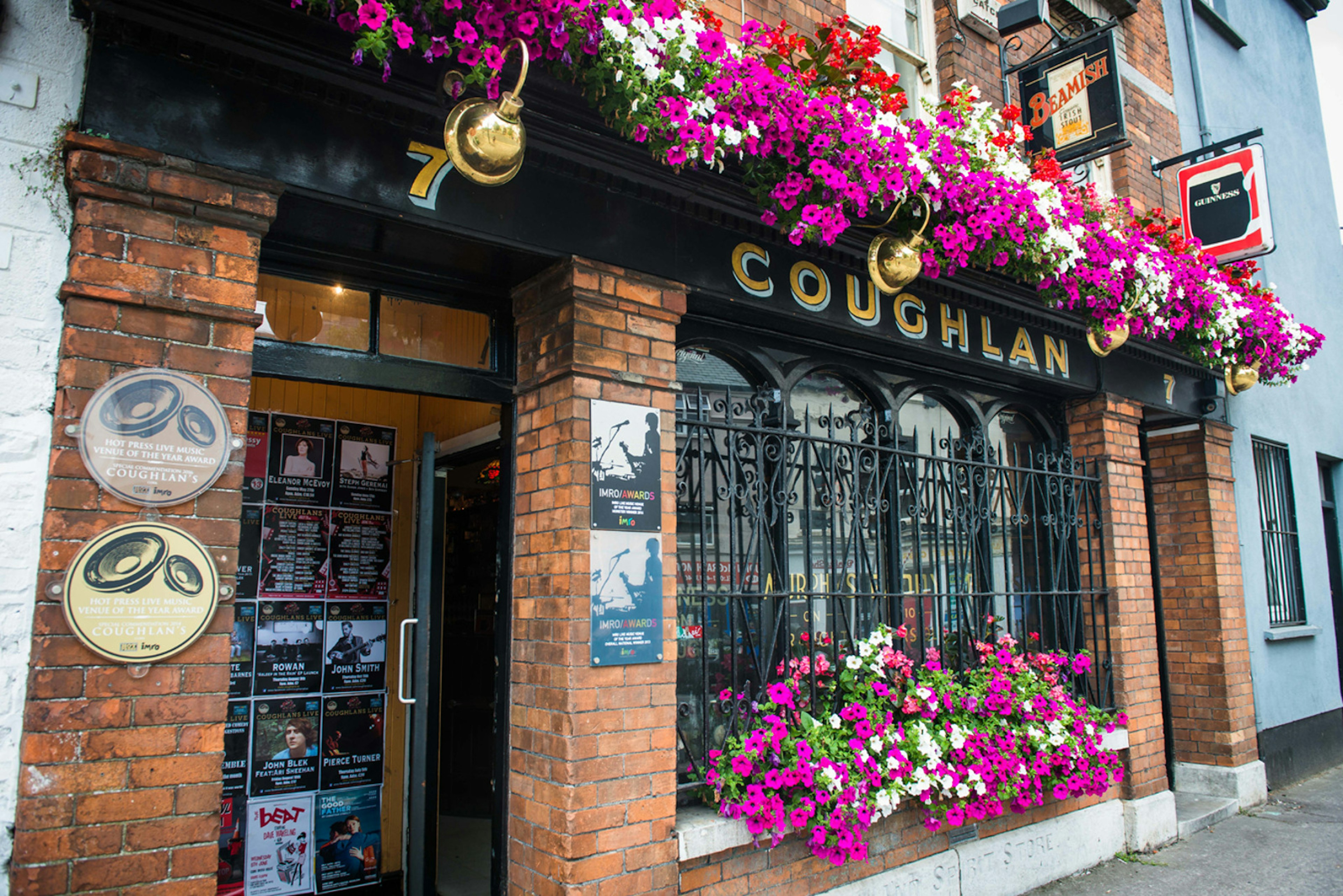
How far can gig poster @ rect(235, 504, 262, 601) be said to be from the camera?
447 centimetres

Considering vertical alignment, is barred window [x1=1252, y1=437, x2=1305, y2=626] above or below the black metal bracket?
below

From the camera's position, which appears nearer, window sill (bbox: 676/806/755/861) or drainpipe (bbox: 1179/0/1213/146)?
window sill (bbox: 676/806/755/861)

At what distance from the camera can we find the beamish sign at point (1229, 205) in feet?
22.5

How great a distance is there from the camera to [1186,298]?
6102 mm

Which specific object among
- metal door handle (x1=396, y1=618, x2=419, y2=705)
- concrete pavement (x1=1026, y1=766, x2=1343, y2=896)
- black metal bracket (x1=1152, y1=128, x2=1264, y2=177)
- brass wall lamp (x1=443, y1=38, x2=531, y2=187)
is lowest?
concrete pavement (x1=1026, y1=766, x2=1343, y2=896)

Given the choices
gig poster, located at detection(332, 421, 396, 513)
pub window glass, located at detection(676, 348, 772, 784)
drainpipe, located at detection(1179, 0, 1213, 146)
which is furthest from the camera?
drainpipe, located at detection(1179, 0, 1213, 146)

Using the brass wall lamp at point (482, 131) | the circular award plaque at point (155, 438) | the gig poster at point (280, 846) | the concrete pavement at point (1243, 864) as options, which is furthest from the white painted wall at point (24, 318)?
the concrete pavement at point (1243, 864)

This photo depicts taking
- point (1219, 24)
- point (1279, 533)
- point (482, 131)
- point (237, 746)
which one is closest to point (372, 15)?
point (482, 131)

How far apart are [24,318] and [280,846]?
3.19m

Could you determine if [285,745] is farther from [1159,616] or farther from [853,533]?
[1159,616]

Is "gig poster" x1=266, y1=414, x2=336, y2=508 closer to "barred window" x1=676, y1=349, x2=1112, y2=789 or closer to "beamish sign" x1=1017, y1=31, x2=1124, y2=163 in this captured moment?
"barred window" x1=676, y1=349, x2=1112, y2=789

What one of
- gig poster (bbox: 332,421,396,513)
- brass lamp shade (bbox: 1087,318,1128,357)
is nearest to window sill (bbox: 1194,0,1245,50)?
brass lamp shade (bbox: 1087,318,1128,357)

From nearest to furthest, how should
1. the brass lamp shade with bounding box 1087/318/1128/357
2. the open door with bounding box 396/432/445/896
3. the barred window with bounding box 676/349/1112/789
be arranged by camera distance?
1. the open door with bounding box 396/432/445/896
2. the barred window with bounding box 676/349/1112/789
3. the brass lamp shade with bounding box 1087/318/1128/357

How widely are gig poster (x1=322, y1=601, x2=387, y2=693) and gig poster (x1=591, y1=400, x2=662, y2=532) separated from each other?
7.26ft
